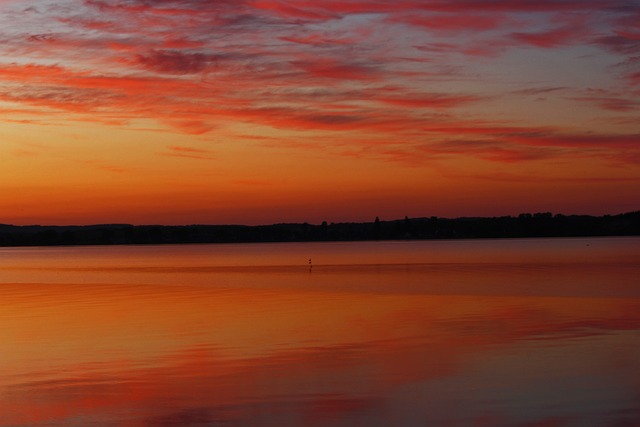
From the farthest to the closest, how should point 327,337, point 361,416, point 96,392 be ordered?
point 327,337
point 96,392
point 361,416

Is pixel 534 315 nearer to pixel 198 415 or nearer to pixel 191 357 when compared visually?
pixel 191 357

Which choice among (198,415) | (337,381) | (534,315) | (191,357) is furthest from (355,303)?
(198,415)

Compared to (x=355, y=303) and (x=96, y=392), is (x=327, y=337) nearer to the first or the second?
(x=96, y=392)

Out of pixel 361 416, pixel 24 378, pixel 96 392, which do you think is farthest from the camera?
pixel 24 378

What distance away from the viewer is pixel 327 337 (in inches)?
918

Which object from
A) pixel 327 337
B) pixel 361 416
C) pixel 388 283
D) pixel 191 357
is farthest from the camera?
pixel 388 283

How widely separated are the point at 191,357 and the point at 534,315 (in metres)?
12.2

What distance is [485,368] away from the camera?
58.7ft

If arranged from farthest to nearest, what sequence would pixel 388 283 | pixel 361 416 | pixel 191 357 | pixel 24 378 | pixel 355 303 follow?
pixel 388 283 < pixel 355 303 < pixel 191 357 < pixel 24 378 < pixel 361 416

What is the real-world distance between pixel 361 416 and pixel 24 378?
7.32m

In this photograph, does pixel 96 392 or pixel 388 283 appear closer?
pixel 96 392

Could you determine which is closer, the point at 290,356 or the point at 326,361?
the point at 326,361

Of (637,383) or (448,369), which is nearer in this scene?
(637,383)

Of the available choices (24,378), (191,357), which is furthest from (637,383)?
(24,378)
